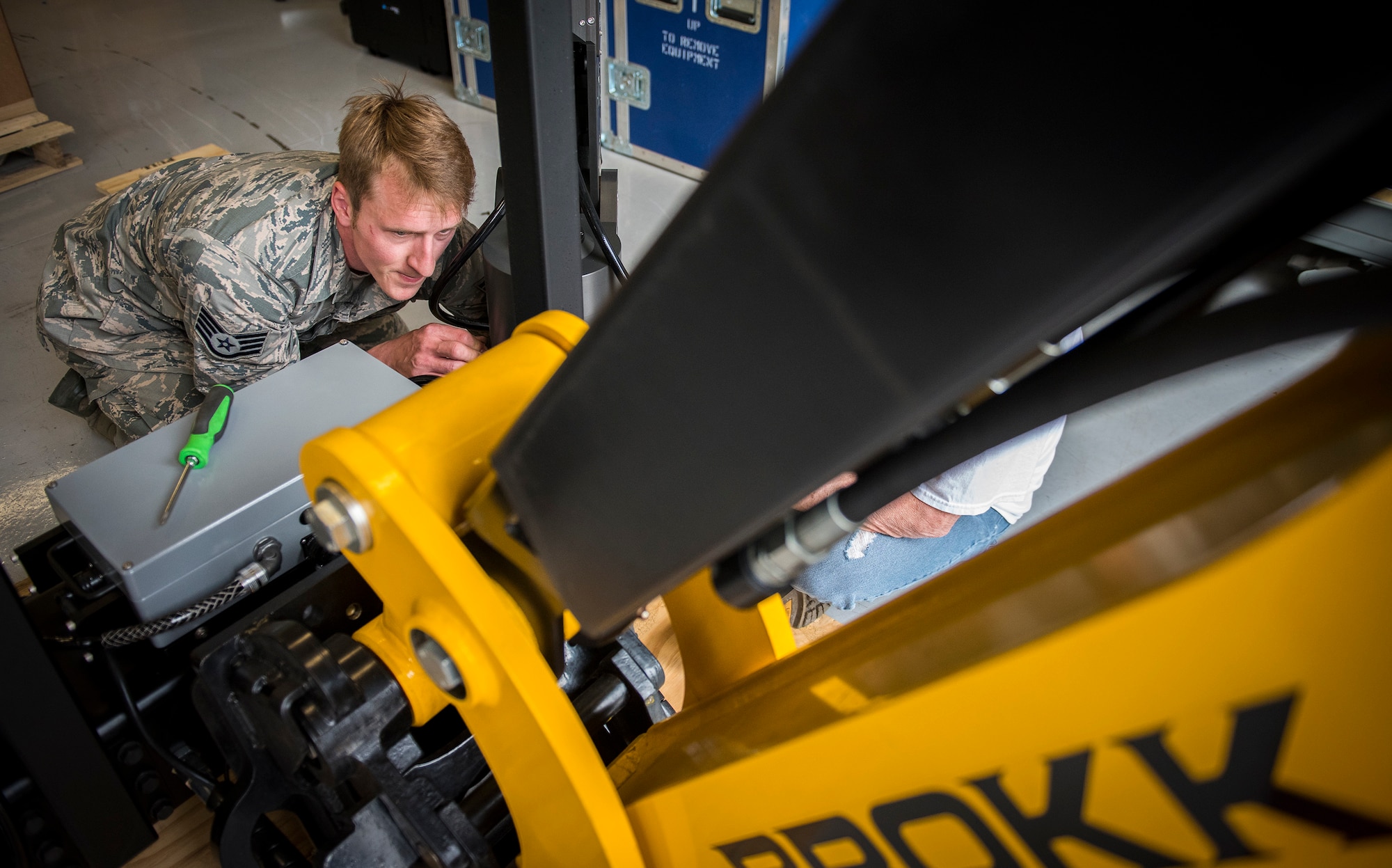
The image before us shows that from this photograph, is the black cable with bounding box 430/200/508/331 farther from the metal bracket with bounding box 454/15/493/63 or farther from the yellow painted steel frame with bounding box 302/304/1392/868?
the metal bracket with bounding box 454/15/493/63

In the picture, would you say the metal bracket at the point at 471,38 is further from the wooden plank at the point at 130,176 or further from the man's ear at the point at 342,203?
the man's ear at the point at 342,203

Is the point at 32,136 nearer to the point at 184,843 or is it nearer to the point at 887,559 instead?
the point at 184,843

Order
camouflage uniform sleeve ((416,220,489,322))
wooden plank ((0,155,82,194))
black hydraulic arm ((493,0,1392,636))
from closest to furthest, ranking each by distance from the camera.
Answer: black hydraulic arm ((493,0,1392,636)) → camouflage uniform sleeve ((416,220,489,322)) → wooden plank ((0,155,82,194))

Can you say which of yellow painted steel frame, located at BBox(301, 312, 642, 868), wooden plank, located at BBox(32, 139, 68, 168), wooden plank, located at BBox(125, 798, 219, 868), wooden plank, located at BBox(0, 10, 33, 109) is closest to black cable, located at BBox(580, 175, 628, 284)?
yellow painted steel frame, located at BBox(301, 312, 642, 868)

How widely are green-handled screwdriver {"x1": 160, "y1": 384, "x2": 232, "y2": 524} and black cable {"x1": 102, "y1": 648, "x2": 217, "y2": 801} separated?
0.47 ft

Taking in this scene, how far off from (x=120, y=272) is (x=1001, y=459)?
1.59 meters

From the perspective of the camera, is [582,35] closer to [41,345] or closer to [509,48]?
[509,48]

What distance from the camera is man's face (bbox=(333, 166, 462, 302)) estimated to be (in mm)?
1385

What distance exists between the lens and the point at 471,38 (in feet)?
11.5

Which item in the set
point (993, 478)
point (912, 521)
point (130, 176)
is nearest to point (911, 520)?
point (912, 521)

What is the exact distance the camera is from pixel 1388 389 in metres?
0.28

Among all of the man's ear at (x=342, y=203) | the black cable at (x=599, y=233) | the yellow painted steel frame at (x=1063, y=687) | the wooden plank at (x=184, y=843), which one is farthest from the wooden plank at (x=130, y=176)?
the yellow painted steel frame at (x=1063, y=687)

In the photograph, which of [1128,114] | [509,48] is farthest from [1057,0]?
[509,48]

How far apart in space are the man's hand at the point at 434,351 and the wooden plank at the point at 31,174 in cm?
228
